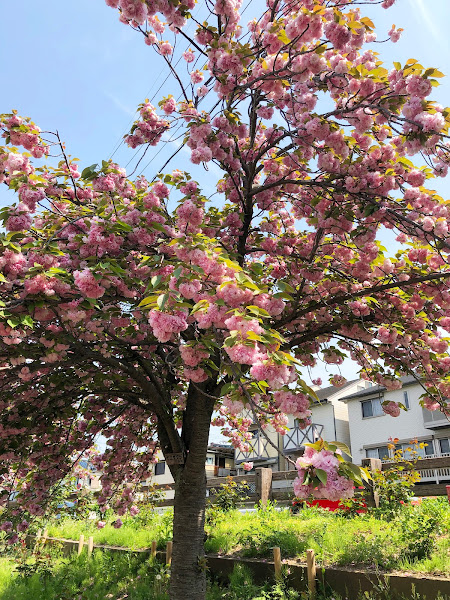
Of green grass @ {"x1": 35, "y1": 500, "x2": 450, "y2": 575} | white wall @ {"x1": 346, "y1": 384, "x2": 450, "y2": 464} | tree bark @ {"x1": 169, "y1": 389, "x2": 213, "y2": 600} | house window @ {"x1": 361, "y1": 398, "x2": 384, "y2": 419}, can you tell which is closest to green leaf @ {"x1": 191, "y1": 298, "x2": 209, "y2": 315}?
tree bark @ {"x1": 169, "y1": 389, "x2": 213, "y2": 600}

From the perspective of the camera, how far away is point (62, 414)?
6910mm

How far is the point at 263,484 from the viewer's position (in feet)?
31.8

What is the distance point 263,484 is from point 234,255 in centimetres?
722

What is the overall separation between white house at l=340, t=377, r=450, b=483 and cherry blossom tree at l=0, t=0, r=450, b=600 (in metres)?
17.4

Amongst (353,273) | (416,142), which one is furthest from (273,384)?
(353,273)

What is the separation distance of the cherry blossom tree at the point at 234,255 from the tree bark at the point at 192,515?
19 mm

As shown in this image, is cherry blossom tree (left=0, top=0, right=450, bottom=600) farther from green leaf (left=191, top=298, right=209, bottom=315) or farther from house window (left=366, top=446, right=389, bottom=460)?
house window (left=366, top=446, right=389, bottom=460)

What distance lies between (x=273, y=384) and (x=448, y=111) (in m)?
2.78

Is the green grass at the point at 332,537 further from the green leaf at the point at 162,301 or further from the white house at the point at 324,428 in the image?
the white house at the point at 324,428

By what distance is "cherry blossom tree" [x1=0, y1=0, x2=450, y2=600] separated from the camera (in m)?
3.04

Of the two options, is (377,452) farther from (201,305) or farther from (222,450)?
(201,305)

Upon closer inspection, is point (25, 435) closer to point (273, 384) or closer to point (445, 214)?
point (273, 384)

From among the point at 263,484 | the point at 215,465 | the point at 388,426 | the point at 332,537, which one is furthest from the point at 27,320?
the point at 215,465

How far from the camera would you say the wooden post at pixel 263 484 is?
31.7 feet
